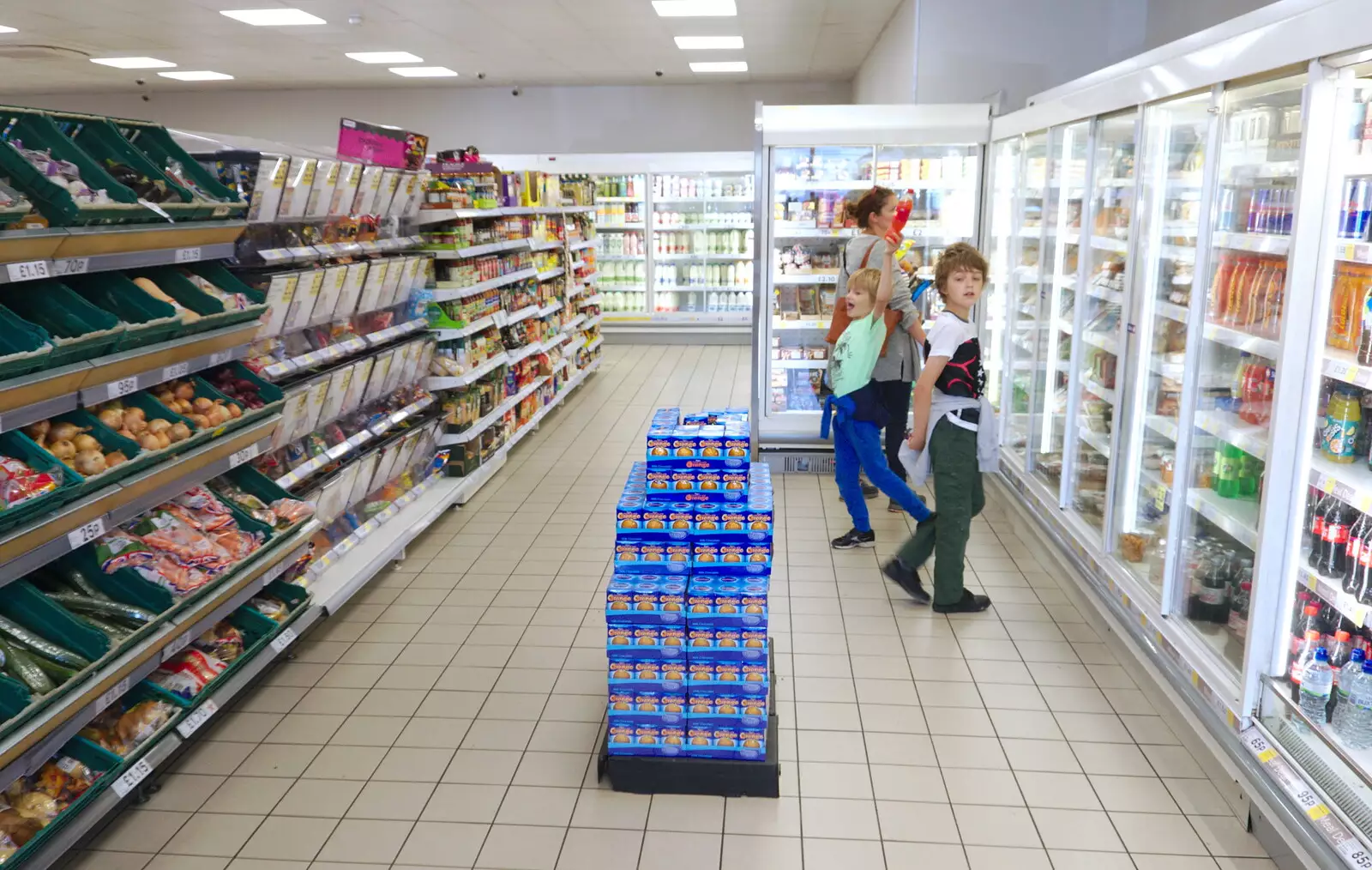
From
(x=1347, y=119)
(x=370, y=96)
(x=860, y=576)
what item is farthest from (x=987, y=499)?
(x=370, y=96)

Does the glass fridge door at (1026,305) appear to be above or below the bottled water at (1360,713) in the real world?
above

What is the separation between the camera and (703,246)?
13062 mm

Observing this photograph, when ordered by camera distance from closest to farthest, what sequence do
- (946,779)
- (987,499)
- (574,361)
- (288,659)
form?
(946,779), (288,659), (987,499), (574,361)

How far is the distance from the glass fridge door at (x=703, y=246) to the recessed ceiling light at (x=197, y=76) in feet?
19.3

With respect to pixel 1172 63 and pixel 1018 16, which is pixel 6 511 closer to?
pixel 1172 63

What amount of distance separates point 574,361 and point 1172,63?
7542 millimetres

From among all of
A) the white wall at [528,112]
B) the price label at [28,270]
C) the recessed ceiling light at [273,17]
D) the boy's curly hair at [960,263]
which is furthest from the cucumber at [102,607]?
the white wall at [528,112]

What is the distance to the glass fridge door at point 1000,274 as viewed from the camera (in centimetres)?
608

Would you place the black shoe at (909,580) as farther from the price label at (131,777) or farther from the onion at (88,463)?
the onion at (88,463)

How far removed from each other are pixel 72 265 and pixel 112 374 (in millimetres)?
351

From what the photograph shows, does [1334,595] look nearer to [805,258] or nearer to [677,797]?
[677,797]

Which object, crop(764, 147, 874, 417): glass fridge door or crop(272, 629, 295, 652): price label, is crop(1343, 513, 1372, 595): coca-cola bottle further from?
crop(764, 147, 874, 417): glass fridge door

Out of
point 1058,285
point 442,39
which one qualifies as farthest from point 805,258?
point 442,39

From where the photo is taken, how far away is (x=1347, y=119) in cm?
265
